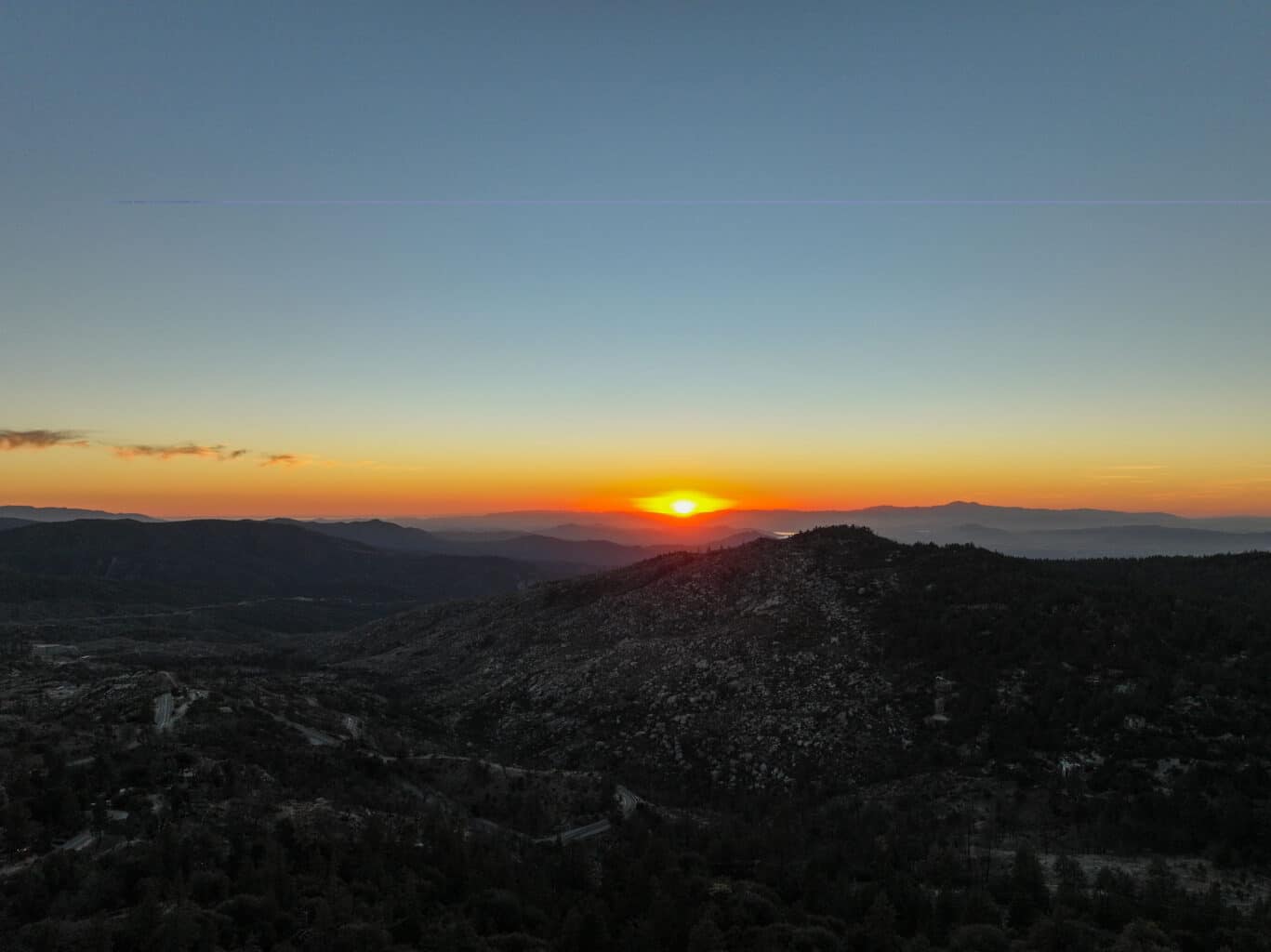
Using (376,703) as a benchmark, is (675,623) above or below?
above

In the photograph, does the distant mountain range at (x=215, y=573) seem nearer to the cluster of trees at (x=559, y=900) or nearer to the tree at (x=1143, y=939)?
the cluster of trees at (x=559, y=900)

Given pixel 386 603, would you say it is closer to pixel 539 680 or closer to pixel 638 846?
pixel 539 680

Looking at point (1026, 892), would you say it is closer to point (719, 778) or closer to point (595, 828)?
point (595, 828)

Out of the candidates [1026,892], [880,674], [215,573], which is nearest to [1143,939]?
[1026,892]

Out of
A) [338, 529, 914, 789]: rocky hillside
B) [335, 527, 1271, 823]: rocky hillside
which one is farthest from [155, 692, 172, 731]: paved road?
[338, 529, 914, 789]: rocky hillside

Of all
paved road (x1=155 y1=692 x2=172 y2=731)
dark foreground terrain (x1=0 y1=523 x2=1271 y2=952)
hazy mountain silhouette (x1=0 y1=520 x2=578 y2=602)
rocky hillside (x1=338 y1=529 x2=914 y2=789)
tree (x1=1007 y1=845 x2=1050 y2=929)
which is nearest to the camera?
dark foreground terrain (x1=0 y1=523 x2=1271 y2=952)

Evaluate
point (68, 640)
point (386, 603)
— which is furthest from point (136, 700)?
point (386, 603)

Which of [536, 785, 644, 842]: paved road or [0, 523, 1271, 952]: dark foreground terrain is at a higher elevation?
A: [0, 523, 1271, 952]: dark foreground terrain

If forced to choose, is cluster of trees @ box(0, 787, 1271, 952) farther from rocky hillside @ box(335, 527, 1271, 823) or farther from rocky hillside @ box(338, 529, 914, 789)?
rocky hillside @ box(338, 529, 914, 789)

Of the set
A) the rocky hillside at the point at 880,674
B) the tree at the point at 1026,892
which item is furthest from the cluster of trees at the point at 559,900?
the rocky hillside at the point at 880,674
